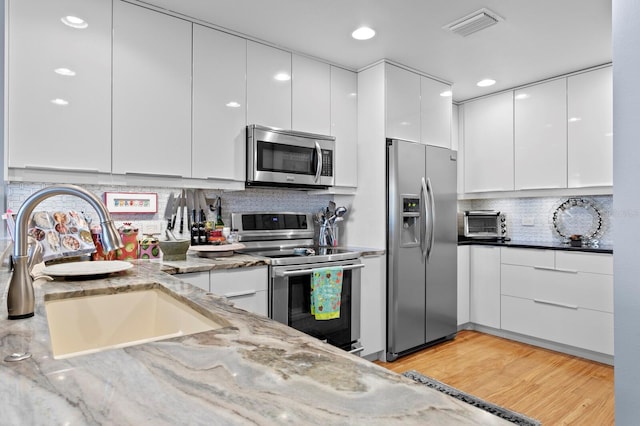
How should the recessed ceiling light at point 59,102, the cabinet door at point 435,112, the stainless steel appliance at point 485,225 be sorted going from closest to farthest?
the recessed ceiling light at point 59,102
the cabinet door at point 435,112
the stainless steel appliance at point 485,225

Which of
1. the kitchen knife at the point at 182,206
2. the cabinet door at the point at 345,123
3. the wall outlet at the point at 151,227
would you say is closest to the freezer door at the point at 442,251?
the cabinet door at the point at 345,123

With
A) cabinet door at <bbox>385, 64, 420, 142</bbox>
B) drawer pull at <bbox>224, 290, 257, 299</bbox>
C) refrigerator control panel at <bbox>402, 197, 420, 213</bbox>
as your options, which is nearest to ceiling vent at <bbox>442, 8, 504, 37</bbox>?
cabinet door at <bbox>385, 64, 420, 142</bbox>

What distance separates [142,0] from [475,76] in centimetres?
275

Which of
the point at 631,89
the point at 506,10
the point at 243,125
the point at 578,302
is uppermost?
the point at 506,10

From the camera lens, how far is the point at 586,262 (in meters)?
3.13

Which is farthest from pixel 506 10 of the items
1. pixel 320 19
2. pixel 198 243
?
pixel 198 243

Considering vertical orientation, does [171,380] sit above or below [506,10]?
below

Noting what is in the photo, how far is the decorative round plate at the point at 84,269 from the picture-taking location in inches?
60.2

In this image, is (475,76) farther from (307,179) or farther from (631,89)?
(631,89)

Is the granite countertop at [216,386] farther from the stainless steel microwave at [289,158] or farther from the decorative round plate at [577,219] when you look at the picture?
the decorative round plate at [577,219]

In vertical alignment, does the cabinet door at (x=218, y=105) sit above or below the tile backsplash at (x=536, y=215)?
above

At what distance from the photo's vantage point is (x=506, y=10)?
7.80 ft

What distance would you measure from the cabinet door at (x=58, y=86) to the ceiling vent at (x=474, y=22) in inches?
84.1

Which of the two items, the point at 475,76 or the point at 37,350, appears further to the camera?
the point at 475,76
